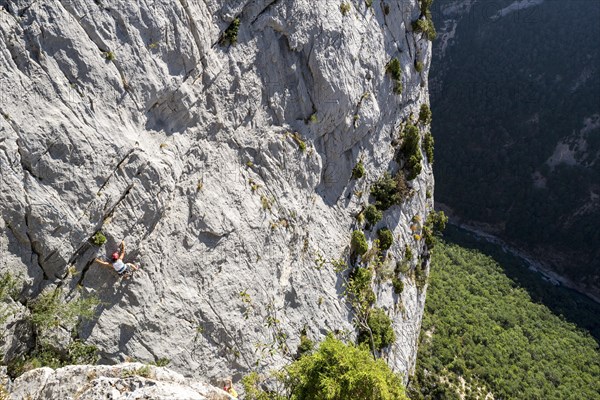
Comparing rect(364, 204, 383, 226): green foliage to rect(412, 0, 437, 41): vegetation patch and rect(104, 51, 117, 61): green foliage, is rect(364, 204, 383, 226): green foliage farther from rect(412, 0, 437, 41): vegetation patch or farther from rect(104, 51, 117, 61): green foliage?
rect(104, 51, 117, 61): green foliage

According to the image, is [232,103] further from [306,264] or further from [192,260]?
[306,264]

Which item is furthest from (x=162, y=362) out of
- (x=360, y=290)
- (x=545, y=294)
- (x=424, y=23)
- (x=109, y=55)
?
(x=545, y=294)

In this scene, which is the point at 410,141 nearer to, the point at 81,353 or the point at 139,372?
the point at 139,372

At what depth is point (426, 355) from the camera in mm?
34781

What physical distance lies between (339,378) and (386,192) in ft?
50.7

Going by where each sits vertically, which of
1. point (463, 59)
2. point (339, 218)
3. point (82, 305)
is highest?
point (463, 59)

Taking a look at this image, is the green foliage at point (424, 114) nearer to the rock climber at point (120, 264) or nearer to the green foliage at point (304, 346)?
the green foliage at point (304, 346)

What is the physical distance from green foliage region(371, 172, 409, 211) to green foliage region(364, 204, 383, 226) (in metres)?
0.90

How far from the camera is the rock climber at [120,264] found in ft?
51.7

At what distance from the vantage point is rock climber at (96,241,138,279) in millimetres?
15766

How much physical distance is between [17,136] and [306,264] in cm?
1521

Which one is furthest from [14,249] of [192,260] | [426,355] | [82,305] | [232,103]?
[426,355]

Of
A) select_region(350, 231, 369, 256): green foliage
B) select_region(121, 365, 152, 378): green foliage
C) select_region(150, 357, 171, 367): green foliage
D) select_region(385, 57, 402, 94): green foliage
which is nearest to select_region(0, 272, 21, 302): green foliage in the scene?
select_region(121, 365, 152, 378): green foliage

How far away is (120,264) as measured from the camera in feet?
51.7
